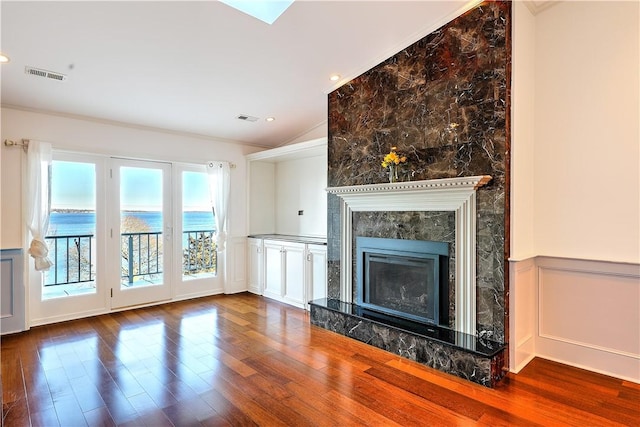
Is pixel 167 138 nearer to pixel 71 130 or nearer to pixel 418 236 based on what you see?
pixel 71 130

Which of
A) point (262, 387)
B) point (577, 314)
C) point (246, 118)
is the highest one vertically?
point (246, 118)

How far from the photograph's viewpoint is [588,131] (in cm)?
287

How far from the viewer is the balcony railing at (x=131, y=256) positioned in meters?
4.18

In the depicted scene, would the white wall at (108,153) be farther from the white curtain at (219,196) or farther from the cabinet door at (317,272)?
the cabinet door at (317,272)

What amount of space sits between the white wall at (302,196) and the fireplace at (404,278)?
1.52 m

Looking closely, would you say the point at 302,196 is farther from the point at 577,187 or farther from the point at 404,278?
the point at 577,187

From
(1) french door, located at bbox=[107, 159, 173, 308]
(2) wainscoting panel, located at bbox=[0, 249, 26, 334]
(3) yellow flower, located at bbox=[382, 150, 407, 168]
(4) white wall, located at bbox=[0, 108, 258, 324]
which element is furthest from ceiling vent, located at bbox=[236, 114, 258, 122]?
(2) wainscoting panel, located at bbox=[0, 249, 26, 334]

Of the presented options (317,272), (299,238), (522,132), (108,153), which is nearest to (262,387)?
(317,272)

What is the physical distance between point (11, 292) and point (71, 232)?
84 cm

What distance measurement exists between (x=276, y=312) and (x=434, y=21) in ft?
12.1

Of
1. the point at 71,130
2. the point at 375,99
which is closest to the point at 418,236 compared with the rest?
the point at 375,99

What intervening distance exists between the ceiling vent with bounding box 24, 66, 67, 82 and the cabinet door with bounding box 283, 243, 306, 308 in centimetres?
313

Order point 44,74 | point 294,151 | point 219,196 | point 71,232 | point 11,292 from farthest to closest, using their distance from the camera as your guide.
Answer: point 219,196 → point 294,151 → point 71,232 → point 11,292 → point 44,74

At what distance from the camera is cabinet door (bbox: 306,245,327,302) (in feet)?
14.7
